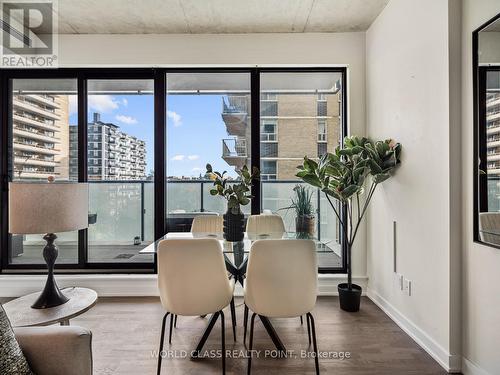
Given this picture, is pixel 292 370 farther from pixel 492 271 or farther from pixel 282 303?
pixel 492 271

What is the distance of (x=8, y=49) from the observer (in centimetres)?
325

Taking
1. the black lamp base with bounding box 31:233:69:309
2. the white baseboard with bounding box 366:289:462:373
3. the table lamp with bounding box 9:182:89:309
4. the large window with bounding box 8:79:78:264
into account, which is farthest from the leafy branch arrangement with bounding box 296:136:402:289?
the large window with bounding box 8:79:78:264

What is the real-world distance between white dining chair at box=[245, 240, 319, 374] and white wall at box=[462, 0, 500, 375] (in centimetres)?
102

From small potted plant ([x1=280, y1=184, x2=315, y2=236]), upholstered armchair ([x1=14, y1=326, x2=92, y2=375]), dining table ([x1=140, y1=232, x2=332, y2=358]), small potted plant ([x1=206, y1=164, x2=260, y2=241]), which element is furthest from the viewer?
small potted plant ([x1=280, y1=184, x2=315, y2=236])

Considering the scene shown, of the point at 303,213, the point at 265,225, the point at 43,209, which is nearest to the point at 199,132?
the point at 265,225

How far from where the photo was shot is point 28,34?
3.29 metres

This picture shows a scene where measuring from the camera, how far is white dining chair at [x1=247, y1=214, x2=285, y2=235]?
9.44ft

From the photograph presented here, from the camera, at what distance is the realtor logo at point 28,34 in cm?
289

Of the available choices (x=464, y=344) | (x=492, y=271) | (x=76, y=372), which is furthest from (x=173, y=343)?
(x=492, y=271)

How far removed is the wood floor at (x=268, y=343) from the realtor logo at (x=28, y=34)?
2961 mm

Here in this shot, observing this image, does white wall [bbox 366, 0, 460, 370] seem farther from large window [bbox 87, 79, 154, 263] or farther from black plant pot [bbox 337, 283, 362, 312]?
large window [bbox 87, 79, 154, 263]

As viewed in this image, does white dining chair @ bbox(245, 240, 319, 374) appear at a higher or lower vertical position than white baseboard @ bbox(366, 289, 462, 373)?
higher

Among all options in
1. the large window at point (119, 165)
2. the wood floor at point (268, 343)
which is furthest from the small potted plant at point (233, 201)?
the large window at point (119, 165)

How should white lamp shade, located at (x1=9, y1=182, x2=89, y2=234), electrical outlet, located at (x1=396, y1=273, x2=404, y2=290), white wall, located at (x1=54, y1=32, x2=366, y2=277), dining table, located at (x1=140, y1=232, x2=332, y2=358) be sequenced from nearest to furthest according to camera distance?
white lamp shade, located at (x1=9, y1=182, x2=89, y2=234) → dining table, located at (x1=140, y1=232, x2=332, y2=358) → electrical outlet, located at (x1=396, y1=273, x2=404, y2=290) → white wall, located at (x1=54, y1=32, x2=366, y2=277)
